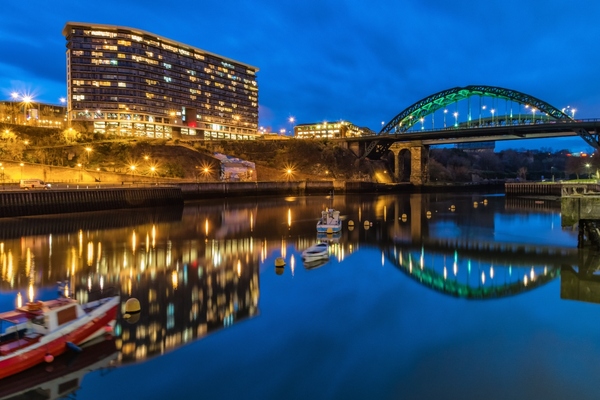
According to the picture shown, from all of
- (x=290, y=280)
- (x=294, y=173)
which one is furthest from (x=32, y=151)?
(x=290, y=280)

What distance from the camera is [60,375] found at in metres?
12.5

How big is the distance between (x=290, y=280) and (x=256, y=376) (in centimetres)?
1100

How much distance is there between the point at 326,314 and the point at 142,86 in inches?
5796

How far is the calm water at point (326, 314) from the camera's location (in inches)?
485

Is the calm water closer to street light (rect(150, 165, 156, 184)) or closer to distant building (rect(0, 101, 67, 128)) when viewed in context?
street light (rect(150, 165, 156, 184))

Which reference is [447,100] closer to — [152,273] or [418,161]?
[418,161]

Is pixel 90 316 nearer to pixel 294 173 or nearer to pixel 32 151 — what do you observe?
pixel 32 151

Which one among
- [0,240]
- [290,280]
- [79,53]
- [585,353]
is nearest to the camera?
[585,353]

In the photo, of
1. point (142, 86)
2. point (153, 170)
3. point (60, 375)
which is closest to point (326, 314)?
point (60, 375)

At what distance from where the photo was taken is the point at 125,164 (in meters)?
96.9

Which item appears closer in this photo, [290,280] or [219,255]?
[290,280]

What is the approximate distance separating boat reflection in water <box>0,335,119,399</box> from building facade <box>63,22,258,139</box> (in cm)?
12386

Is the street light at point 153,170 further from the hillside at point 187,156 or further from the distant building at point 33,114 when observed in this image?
the distant building at point 33,114

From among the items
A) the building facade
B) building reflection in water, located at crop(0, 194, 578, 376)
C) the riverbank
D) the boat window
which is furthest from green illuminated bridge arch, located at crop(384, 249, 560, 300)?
the building facade
